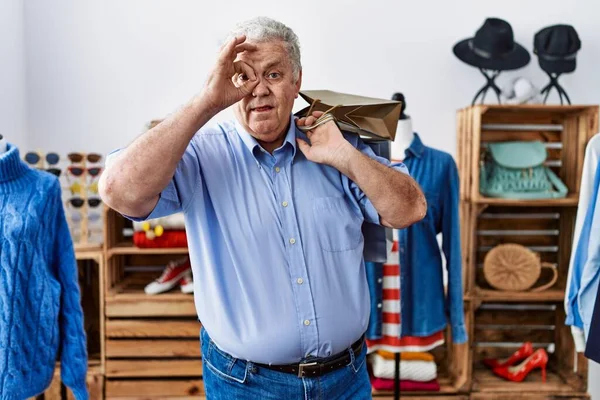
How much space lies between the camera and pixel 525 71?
3162 millimetres

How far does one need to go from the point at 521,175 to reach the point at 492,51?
623mm

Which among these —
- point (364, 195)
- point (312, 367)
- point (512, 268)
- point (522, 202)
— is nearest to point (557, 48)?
point (522, 202)

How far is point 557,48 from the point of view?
288 centimetres

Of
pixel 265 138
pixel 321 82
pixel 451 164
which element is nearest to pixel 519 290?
pixel 451 164

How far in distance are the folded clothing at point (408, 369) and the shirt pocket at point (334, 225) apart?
150 cm

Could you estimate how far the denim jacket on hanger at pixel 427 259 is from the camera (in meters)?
2.47

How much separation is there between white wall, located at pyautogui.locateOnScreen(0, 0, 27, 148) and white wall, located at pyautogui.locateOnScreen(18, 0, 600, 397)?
0.15ft

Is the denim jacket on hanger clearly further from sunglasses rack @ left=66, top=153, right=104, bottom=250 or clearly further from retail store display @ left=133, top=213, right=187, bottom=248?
sunglasses rack @ left=66, top=153, right=104, bottom=250

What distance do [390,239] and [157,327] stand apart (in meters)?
1.46

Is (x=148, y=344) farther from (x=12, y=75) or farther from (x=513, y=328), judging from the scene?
(x=513, y=328)

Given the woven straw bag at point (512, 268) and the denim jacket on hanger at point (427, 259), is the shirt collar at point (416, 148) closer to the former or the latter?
the denim jacket on hanger at point (427, 259)

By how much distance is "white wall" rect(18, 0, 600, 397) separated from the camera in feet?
10.2

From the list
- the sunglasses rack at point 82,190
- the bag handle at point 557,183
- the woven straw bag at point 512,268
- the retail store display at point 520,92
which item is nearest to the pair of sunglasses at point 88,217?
the sunglasses rack at point 82,190

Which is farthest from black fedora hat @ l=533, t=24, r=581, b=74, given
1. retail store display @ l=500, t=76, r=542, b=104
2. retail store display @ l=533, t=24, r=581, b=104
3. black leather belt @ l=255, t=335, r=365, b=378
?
black leather belt @ l=255, t=335, r=365, b=378
